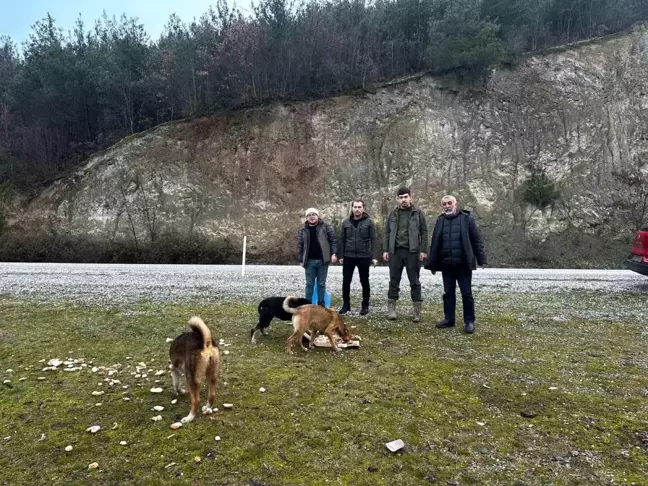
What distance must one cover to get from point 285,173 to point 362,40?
1351cm

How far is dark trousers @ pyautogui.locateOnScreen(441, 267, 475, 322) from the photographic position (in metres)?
7.98

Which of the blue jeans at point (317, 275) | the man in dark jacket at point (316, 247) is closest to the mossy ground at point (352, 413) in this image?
the blue jeans at point (317, 275)

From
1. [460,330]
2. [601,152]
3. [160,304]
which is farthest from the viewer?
[601,152]

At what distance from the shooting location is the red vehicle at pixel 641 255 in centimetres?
1261

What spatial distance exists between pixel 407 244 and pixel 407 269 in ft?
1.56

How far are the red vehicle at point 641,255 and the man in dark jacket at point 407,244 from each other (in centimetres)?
780

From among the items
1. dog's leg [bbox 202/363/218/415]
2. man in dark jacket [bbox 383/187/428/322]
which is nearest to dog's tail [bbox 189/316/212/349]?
dog's leg [bbox 202/363/218/415]

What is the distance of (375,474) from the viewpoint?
3.58m

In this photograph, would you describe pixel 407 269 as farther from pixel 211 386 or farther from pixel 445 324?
pixel 211 386

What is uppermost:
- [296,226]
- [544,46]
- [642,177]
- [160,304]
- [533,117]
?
[544,46]

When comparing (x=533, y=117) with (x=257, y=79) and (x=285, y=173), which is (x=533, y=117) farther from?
(x=257, y=79)

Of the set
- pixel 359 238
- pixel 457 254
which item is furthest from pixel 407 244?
pixel 457 254

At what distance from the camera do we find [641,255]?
12.8 metres

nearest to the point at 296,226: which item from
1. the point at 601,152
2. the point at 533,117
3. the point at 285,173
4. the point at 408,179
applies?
the point at 285,173
